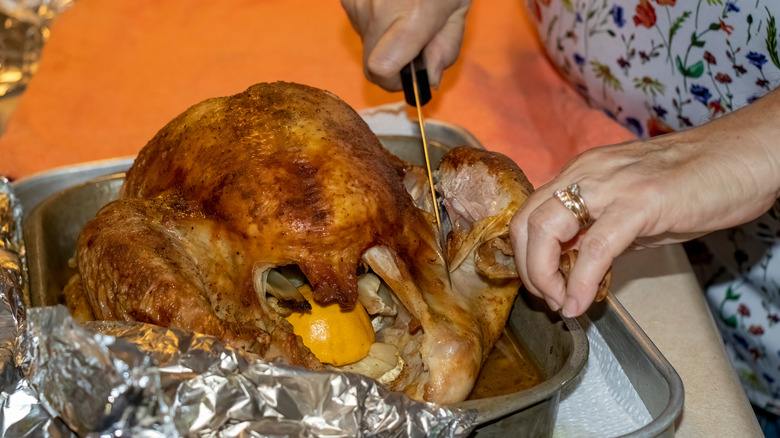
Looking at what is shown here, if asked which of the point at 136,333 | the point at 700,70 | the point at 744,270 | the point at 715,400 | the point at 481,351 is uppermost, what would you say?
the point at 136,333

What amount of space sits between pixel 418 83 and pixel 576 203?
78 centimetres

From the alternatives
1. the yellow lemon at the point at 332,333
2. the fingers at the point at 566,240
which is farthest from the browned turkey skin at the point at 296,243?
the fingers at the point at 566,240

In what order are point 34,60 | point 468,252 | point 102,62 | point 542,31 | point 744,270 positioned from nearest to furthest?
point 468,252 → point 744,270 → point 542,31 → point 102,62 → point 34,60

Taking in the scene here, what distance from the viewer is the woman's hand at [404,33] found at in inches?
62.9

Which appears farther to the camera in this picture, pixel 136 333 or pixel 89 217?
pixel 89 217

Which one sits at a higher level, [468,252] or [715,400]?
[468,252]

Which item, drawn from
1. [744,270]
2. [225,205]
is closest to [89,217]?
[225,205]

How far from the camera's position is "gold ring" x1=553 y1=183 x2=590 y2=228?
98cm

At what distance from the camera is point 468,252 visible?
4.27 feet

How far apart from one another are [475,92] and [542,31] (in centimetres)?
26

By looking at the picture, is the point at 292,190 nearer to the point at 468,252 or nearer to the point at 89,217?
the point at 468,252

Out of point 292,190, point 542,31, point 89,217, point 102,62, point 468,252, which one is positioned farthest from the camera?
point 102,62

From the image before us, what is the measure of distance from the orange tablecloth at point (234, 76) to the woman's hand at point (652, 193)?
0.86 meters

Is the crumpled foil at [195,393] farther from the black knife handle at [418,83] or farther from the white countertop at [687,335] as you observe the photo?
the black knife handle at [418,83]
